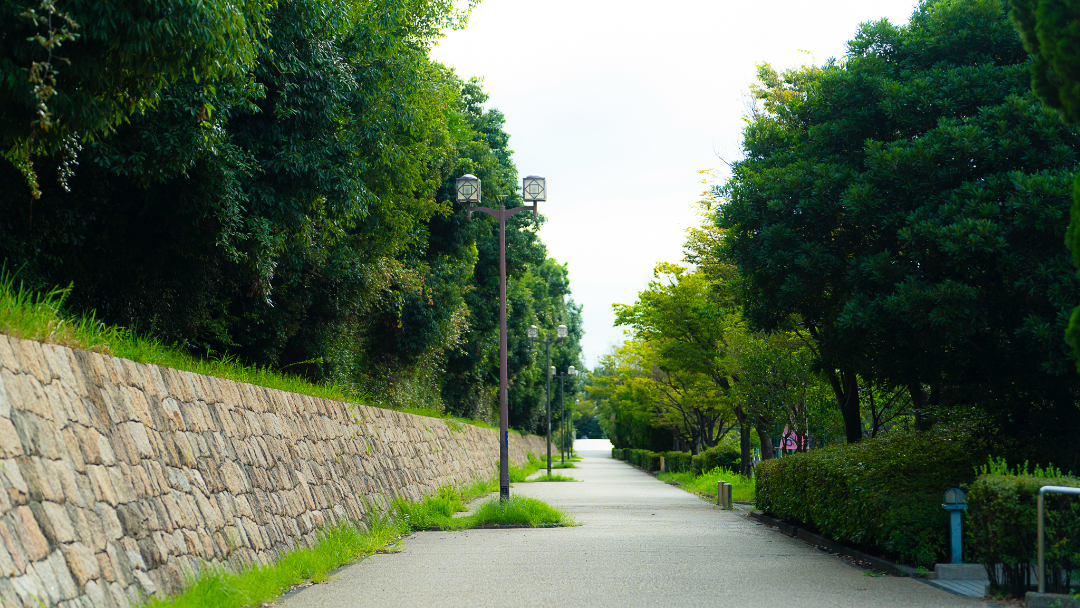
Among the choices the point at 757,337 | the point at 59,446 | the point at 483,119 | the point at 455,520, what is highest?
the point at 483,119

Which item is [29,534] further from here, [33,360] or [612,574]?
[612,574]

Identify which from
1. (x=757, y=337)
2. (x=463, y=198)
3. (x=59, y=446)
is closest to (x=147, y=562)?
(x=59, y=446)

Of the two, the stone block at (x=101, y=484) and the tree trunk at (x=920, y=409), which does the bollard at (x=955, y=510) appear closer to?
the tree trunk at (x=920, y=409)

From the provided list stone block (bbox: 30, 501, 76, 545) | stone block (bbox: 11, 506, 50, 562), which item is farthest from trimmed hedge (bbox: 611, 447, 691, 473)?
stone block (bbox: 11, 506, 50, 562)

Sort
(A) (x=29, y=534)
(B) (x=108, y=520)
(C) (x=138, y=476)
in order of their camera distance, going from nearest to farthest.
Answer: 1. (A) (x=29, y=534)
2. (B) (x=108, y=520)
3. (C) (x=138, y=476)

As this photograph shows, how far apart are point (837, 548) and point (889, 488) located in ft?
6.54

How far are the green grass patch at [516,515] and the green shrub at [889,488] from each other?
4.20m

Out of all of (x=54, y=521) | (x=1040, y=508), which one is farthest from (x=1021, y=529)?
(x=54, y=521)

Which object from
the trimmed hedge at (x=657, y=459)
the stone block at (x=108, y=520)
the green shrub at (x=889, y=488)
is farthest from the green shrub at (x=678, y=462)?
the stone block at (x=108, y=520)

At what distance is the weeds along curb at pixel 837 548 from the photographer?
9.21 m

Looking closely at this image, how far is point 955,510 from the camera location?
8641mm

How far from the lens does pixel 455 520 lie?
15.4 meters

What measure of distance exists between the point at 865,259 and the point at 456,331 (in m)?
16.9

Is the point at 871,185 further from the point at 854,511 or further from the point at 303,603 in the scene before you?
the point at 303,603
